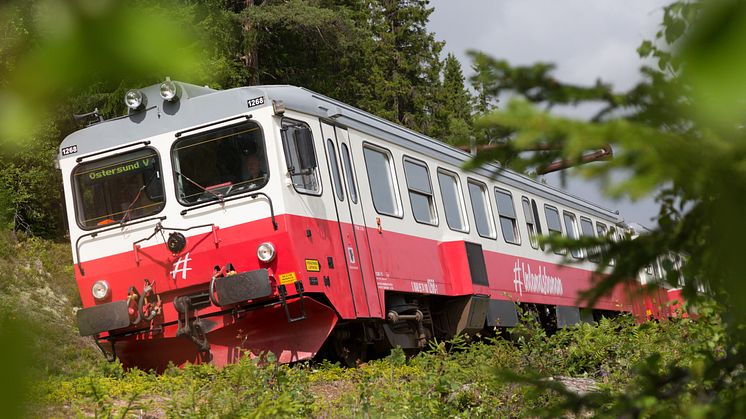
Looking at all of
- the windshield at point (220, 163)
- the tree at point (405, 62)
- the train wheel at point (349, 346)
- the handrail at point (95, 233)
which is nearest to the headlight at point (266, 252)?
the windshield at point (220, 163)

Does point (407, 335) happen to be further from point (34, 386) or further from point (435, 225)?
point (34, 386)

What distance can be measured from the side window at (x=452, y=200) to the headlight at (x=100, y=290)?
4.68m

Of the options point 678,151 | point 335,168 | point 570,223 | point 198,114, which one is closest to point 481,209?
point 335,168

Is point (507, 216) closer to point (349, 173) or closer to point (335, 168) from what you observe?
point (349, 173)

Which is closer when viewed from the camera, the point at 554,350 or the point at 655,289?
the point at 655,289

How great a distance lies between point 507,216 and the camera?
599 inches

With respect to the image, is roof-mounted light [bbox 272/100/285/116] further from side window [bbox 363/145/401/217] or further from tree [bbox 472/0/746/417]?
tree [bbox 472/0/746/417]

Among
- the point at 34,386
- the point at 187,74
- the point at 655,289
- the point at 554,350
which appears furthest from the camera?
the point at 554,350

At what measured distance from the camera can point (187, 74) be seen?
1.03 metres

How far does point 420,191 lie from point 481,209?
6.98 ft

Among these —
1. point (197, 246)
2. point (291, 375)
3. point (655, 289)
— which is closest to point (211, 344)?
point (197, 246)

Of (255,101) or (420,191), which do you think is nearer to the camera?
(255,101)

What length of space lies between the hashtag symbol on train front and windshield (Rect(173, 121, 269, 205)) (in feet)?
1.97

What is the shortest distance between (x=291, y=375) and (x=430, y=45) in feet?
141
